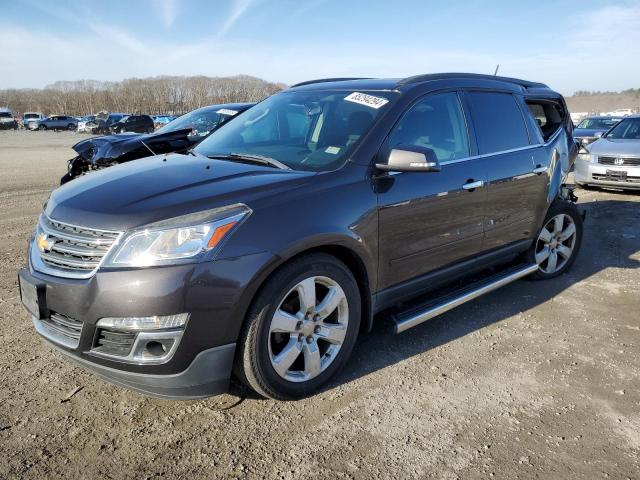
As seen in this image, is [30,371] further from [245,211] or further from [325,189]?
[325,189]

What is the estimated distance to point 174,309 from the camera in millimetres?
2301

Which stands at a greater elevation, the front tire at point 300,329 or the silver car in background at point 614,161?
the silver car in background at point 614,161

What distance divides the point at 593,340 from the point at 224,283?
2875 millimetres

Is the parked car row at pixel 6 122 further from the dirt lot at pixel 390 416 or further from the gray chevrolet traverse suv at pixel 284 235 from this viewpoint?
the gray chevrolet traverse suv at pixel 284 235

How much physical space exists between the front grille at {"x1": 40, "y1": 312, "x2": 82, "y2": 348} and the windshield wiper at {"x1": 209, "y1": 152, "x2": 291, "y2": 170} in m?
1.39

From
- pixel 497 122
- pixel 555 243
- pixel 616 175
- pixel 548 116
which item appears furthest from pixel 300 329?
pixel 616 175

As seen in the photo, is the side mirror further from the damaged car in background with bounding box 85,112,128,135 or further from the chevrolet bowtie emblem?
the damaged car in background with bounding box 85,112,128,135

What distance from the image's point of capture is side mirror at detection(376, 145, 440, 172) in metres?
2.92

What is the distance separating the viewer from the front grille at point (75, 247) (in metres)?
2.39

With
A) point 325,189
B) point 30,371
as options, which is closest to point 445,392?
point 325,189

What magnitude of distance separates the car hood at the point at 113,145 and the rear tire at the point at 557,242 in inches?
196

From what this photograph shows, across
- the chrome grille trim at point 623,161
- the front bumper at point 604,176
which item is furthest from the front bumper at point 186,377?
the chrome grille trim at point 623,161

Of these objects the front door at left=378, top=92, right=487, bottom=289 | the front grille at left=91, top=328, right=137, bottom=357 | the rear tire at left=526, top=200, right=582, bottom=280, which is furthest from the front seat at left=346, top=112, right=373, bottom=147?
the rear tire at left=526, top=200, right=582, bottom=280

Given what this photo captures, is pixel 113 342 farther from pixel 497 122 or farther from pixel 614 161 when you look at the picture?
pixel 614 161
